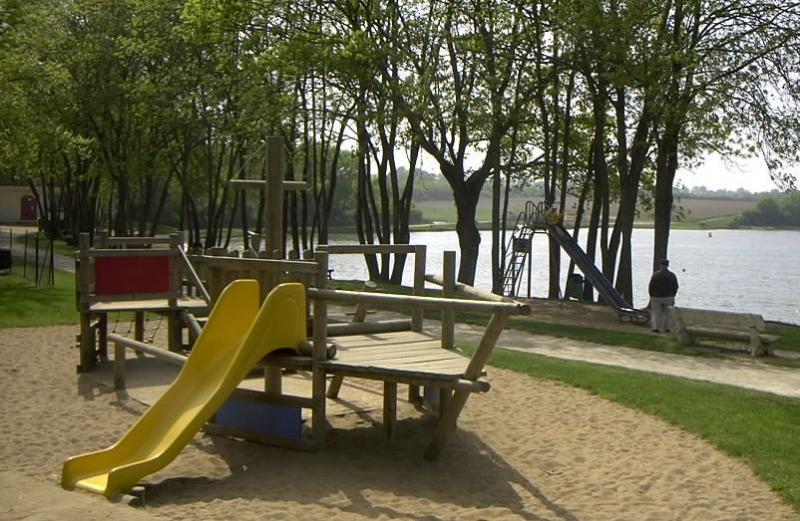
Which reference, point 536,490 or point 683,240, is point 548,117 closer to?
point 536,490

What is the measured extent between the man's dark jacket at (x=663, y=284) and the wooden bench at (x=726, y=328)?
5.71 feet

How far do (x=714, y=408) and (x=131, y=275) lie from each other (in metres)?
6.95

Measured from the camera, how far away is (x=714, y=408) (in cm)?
1105

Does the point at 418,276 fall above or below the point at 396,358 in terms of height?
above

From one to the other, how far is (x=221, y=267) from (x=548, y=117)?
25.3m

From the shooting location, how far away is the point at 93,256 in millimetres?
12305

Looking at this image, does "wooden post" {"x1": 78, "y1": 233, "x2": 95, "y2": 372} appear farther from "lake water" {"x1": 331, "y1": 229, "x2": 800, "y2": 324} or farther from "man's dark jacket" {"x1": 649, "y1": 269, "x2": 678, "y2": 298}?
"lake water" {"x1": 331, "y1": 229, "x2": 800, "y2": 324}

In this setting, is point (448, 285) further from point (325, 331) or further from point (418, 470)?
point (418, 470)

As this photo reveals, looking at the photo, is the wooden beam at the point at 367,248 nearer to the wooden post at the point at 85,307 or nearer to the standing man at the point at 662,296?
the wooden post at the point at 85,307

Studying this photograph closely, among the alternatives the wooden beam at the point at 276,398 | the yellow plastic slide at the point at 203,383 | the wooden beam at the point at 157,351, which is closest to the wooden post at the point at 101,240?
the wooden beam at the point at 157,351

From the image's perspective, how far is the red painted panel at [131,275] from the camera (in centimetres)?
1245

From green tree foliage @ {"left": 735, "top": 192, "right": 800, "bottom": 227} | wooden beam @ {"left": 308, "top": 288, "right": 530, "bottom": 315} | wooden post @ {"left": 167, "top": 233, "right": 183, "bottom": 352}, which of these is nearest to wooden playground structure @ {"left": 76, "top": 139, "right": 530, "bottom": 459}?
wooden beam @ {"left": 308, "top": 288, "right": 530, "bottom": 315}

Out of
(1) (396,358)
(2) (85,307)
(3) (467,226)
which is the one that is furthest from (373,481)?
(3) (467,226)

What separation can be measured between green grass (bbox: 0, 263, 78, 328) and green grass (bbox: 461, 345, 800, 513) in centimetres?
813
